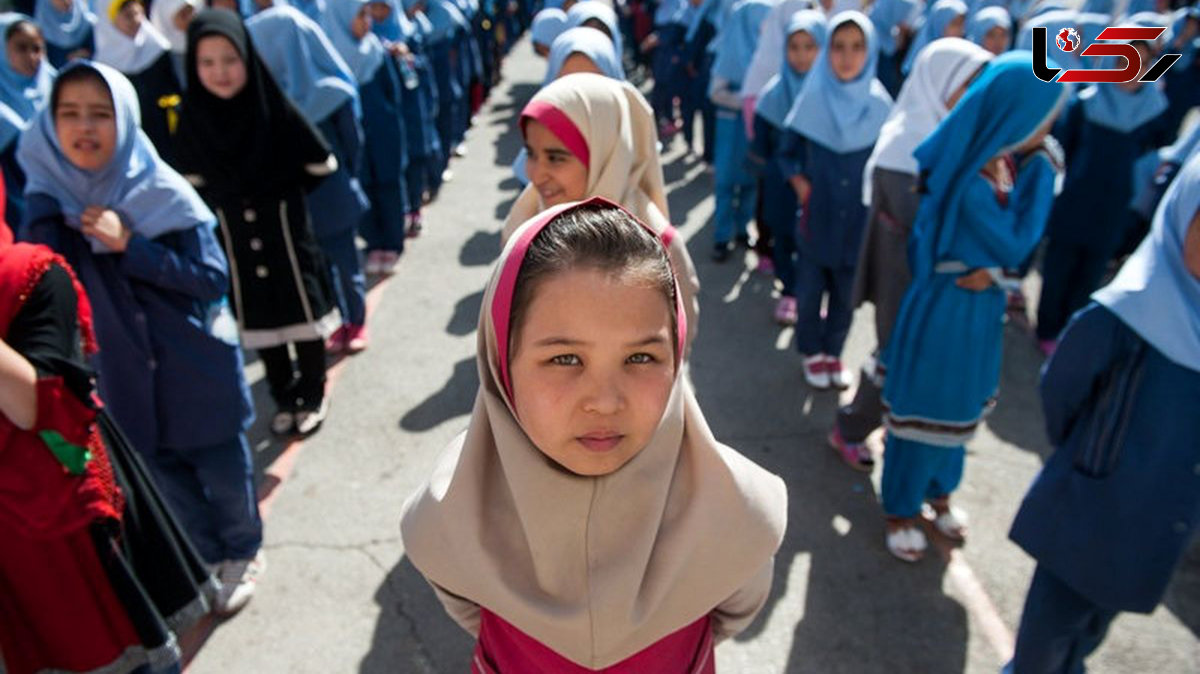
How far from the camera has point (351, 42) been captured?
18.8ft

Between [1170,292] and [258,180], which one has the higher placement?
[1170,292]

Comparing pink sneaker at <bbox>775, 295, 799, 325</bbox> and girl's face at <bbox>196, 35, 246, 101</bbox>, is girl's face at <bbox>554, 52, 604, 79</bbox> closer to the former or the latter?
girl's face at <bbox>196, 35, 246, 101</bbox>

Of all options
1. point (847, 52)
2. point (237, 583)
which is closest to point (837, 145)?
point (847, 52)

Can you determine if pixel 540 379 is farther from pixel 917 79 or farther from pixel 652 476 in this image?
pixel 917 79

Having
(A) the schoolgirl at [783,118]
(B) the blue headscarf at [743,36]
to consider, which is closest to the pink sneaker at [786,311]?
Answer: (A) the schoolgirl at [783,118]

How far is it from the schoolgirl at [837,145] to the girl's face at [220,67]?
2742 mm

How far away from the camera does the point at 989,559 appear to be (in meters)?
3.36

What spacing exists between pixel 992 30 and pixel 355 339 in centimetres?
529

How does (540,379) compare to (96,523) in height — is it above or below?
above

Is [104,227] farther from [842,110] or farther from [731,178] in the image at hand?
[731,178]

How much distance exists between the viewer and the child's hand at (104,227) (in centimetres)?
251

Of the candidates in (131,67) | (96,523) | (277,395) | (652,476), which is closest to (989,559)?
(652,476)

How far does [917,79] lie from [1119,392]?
1983 mm

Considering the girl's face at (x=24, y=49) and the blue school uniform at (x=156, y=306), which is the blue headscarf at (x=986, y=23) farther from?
the girl's face at (x=24, y=49)
